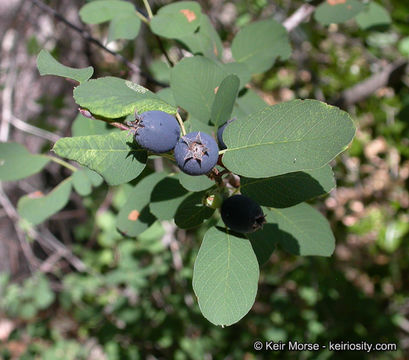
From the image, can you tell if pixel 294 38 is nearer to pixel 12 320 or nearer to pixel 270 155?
pixel 270 155

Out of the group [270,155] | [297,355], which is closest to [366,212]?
[297,355]

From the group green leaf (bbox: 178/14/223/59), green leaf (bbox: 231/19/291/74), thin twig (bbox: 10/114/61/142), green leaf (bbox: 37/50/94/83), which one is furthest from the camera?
thin twig (bbox: 10/114/61/142)

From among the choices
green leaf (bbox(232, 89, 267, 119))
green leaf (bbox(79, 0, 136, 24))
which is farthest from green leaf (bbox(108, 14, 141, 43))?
green leaf (bbox(232, 89, 267, 119))

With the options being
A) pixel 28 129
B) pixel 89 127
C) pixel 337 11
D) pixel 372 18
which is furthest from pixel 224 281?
pixel 28 129

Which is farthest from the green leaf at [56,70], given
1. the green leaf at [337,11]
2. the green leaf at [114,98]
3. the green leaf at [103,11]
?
the green leaf at [337,11]

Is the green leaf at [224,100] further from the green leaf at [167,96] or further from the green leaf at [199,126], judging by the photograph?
the green leaf at [167,96]

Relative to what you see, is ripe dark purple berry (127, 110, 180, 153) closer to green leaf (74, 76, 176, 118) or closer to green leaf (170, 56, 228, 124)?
green leaf (74, 76, 176, 118)
